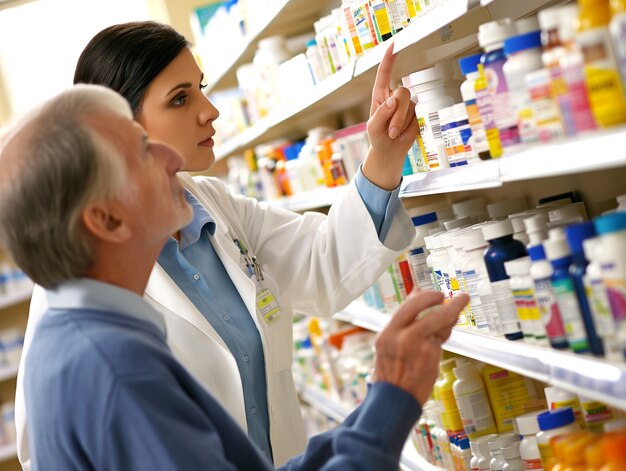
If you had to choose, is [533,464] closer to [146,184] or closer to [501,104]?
[501,104]

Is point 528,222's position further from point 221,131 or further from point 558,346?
point 221,131

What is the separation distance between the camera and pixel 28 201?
1454mm

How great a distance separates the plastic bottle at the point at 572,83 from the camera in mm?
1290

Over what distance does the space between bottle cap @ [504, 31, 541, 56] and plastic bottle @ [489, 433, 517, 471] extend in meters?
1.04

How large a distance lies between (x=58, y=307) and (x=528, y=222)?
2.86ft

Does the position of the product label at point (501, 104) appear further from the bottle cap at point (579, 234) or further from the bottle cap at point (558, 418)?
the bottle cap at point (558, 418)

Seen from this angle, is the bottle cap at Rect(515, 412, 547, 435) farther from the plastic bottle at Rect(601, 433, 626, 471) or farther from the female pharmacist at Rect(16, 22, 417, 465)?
the female pharmacist at Rect(16, 22, 417, 465)

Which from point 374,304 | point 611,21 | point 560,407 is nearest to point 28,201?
point 611,21

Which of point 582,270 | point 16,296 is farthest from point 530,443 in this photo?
point 16,296

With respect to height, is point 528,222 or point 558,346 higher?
point 528,222

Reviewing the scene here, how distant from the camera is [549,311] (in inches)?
60.6

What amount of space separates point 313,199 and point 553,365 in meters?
1.69

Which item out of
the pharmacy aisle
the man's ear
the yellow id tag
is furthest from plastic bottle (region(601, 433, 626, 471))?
the yellow id tag

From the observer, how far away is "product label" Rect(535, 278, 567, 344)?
1521 mm
